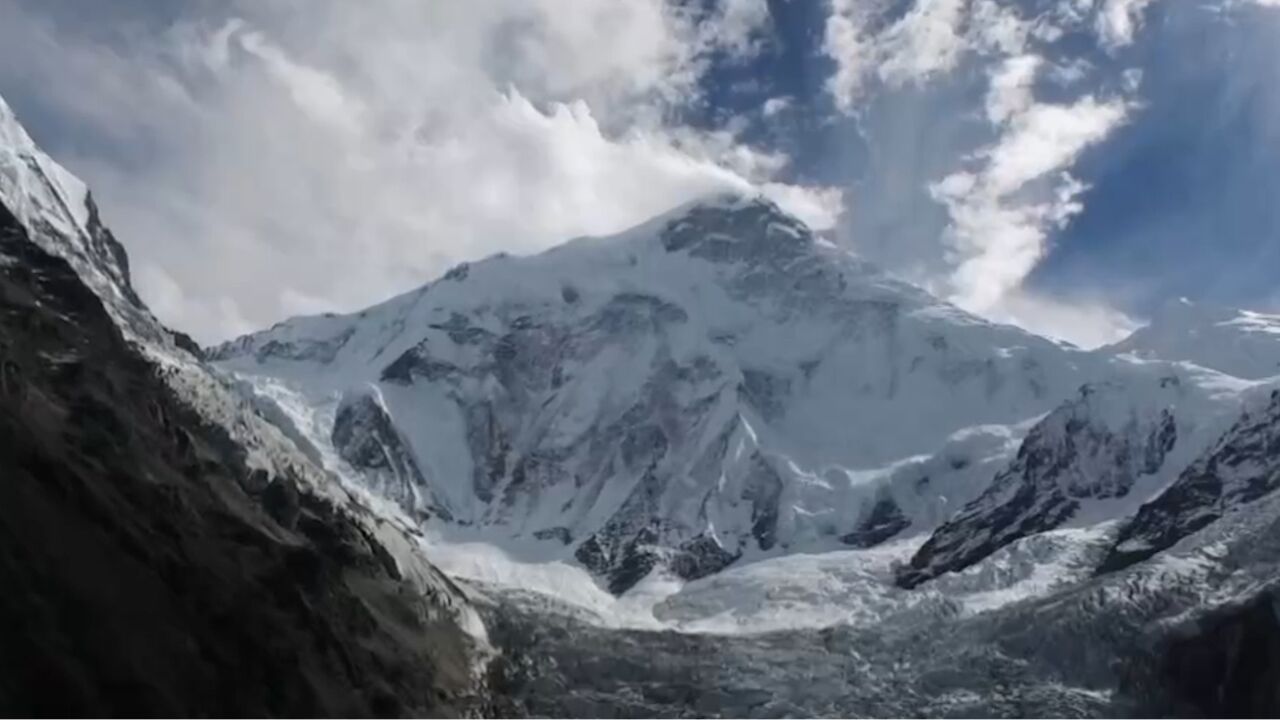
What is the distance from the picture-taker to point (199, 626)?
19600 cm

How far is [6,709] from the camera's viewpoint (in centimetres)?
15888

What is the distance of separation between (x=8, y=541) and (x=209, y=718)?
1125 inches

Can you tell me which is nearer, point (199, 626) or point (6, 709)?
point (6, 709)

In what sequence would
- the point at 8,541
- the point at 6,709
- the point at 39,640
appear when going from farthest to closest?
the point at 8,541 < the point at 39,640 < the point at 6,709

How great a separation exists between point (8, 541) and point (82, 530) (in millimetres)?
12493

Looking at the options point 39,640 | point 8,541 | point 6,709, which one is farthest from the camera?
point 8,541

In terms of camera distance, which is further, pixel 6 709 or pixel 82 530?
pixel 82 530

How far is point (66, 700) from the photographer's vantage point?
16538 cm

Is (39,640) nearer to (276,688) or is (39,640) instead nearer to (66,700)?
(66,700)

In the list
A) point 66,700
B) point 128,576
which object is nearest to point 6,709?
point 66,700

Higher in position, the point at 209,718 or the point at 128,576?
the point at 128,576

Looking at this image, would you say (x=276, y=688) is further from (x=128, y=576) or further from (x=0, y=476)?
(x=0, y=476)

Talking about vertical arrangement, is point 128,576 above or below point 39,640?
above

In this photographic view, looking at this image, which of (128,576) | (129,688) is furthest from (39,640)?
(128,576)
